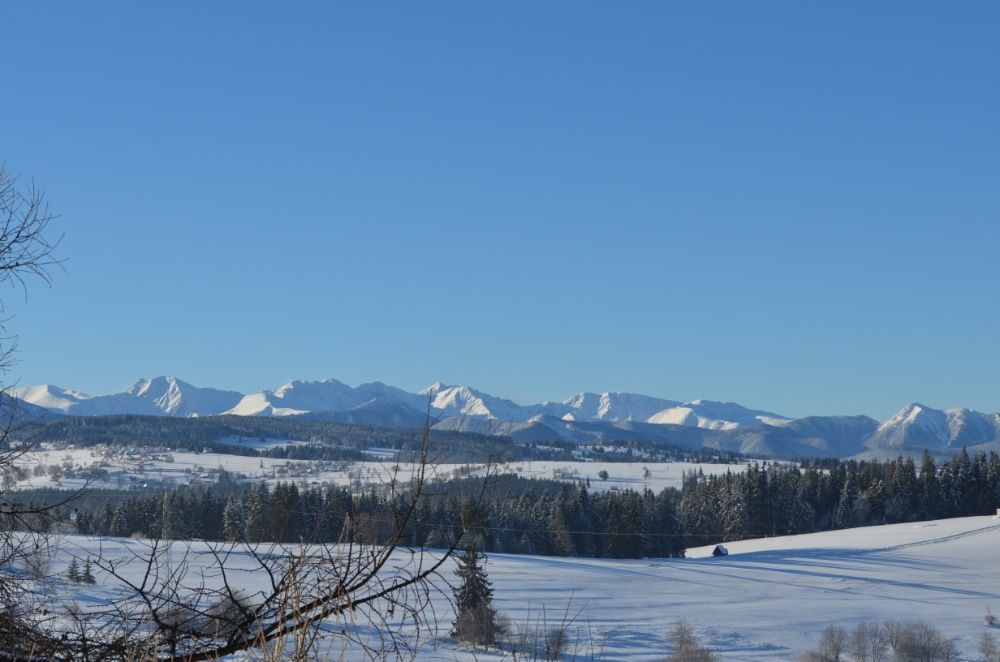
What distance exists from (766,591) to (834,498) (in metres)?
48.1

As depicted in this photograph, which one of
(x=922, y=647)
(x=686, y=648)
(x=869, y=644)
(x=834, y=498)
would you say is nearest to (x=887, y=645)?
(x=869, y=644)

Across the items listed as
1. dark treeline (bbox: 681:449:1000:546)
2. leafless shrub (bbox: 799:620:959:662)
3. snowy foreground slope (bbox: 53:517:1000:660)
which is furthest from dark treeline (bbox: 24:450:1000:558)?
leafless shrub (bbox: 799:620:959:662)

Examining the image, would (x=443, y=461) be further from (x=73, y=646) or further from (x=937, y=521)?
(x=937, y=521)

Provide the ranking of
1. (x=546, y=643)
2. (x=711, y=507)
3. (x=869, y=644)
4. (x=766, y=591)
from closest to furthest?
(x=546, y=643), (x=869, y=644), (x=766, y=591), (x=711, y=507)

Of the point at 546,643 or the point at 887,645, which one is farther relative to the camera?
the point at 887,645

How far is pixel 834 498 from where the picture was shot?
107688mm

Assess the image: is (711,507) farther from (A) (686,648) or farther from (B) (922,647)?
(A) (686,648)

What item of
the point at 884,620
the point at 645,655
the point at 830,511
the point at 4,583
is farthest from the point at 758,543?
the point at 4,583

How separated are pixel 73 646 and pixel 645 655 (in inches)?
1657

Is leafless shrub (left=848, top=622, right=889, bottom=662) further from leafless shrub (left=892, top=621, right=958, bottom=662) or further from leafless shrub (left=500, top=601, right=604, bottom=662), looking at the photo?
leafless shrub (left=500, top=601, right=604, bottom=662)

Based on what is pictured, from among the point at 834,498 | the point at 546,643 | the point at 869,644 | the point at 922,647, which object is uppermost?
the point at 546,643

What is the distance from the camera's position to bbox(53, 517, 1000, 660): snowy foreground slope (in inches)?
1889

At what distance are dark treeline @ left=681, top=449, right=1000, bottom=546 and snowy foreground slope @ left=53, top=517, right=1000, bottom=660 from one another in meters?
12.6

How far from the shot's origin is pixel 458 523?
3.19 m
